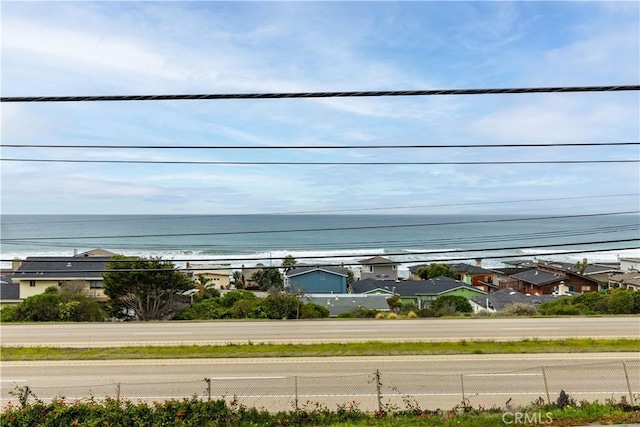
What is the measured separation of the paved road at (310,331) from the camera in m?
20.1

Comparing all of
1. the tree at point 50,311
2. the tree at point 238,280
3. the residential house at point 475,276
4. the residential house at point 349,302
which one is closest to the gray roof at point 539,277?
the residential house at point 475,276

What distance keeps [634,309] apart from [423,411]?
2642cm

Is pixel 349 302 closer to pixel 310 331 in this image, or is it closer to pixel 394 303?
pixel 394 303

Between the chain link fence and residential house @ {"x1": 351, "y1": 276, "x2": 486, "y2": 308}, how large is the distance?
28.1m

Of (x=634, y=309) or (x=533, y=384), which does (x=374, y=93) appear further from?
(x=634, y=309)

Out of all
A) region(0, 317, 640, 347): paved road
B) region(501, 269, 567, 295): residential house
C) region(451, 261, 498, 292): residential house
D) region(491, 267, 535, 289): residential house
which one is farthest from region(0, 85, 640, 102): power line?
region(451, 261, 498, 292): residential house

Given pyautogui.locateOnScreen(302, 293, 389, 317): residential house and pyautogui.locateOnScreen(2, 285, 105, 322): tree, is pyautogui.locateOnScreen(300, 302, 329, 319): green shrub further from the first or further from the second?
pyautogui.locateOnScreen(2, 285, 105, 322): tree

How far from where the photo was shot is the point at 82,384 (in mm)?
14031

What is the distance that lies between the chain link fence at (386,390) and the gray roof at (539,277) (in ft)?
128

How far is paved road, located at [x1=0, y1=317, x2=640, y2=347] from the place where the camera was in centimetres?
2011

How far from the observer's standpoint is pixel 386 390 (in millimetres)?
12664

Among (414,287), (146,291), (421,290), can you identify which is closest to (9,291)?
(146,291)

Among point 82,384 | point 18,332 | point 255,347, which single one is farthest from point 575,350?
point 18,332

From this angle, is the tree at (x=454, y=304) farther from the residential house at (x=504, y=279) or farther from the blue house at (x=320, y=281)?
the residential house at (x=504, y=279)
